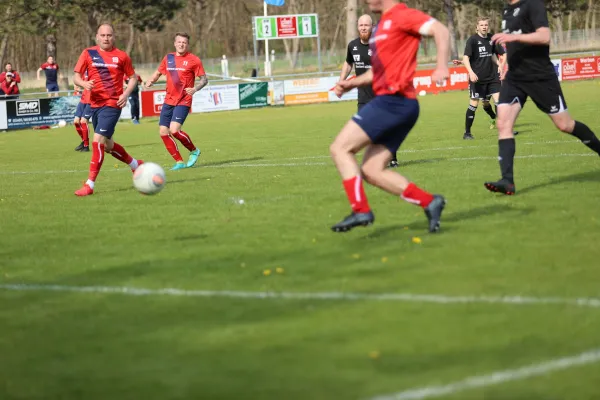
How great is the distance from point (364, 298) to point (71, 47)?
9556cm

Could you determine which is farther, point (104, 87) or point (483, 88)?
point (483, 88)

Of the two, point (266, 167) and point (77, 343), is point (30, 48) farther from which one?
point (77, 343)

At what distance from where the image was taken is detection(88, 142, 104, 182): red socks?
13.2 m

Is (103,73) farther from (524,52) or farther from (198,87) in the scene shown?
(524,52)

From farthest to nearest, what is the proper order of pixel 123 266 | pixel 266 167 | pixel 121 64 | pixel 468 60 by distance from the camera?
pixel 468 60
pixel 266 167
pixel 121 64
pixel 123 266

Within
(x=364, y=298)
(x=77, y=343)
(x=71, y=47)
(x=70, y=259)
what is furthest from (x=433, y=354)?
(x=71, y=47)

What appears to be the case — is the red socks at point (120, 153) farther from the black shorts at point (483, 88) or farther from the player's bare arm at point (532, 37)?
the black shorts at point (483, 88)

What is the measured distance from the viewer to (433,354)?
4.80 meters

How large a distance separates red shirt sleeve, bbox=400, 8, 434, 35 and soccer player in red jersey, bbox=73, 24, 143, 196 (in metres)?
6.08

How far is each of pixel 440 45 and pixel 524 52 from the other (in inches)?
127

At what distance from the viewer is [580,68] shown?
139 ft

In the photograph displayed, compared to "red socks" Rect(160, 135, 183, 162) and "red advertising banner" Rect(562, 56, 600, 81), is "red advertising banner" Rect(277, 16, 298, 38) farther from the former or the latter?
"red socks" Rect(160, 135, 183, 162)

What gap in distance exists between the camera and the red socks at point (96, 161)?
13164 millimetres

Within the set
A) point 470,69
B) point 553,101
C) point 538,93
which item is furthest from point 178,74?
point 553,101
